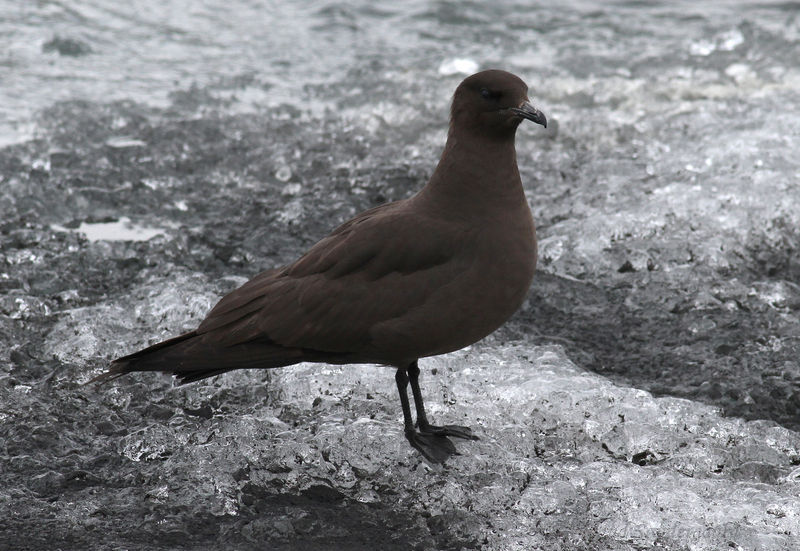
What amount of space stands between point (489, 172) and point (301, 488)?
4.16 ft

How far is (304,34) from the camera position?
28.0 feet

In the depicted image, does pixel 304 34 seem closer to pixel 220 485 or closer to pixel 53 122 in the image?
pixel 53 122

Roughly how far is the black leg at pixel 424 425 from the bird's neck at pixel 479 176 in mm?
644

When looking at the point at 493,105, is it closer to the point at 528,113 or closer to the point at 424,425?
the point at 528,113

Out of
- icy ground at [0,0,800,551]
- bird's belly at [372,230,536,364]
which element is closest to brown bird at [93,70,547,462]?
bird's belly at [372,230,536,364]

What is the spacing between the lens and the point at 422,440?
3666 millimetres

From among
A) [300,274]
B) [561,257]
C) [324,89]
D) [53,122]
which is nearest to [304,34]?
[324,89]

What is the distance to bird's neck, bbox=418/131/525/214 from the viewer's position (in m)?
3.48

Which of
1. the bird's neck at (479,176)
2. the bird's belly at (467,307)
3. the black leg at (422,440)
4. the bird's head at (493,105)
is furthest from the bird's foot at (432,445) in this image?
the bird's head at (493,105)

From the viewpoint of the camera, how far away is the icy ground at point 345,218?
3.40 m

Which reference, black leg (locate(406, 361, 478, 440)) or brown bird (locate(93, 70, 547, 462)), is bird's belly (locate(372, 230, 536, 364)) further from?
black leg (locate(406, 361, 478, 440))

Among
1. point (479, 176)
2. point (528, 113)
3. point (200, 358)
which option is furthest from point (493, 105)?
point (200, 358)

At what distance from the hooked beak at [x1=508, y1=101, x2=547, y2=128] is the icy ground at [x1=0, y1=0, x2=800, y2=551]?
116 centimetres

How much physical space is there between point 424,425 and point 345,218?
2030mm
